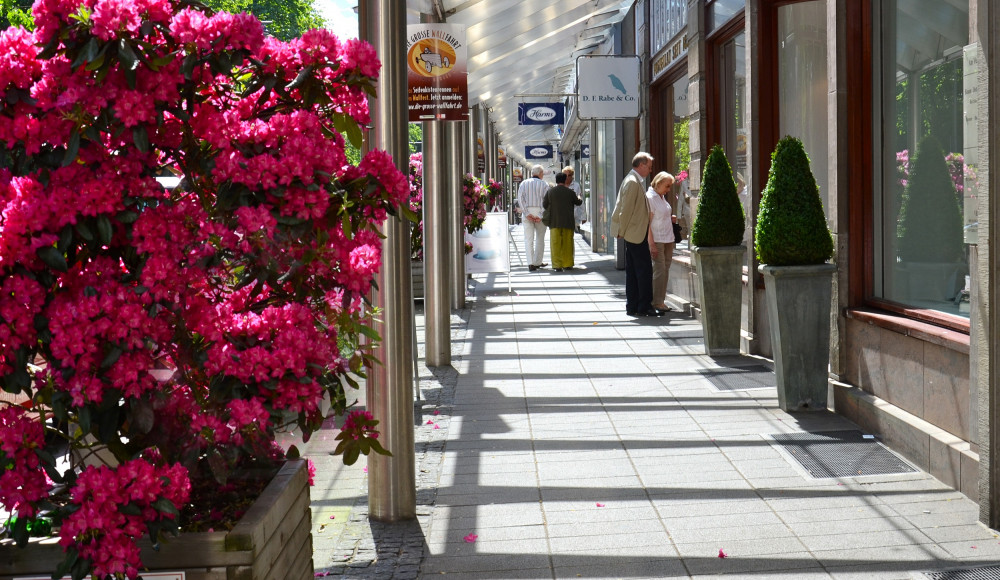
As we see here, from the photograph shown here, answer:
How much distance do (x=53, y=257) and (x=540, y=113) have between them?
26.9 metres

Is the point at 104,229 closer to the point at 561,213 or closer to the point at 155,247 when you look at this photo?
the point at 155,247

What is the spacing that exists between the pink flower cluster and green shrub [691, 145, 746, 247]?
7396mm

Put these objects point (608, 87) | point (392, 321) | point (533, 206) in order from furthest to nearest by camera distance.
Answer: point (533, 206)
point (608, 87)
point (392, 321)

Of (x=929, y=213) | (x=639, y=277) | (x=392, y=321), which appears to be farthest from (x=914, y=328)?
(x=639, y=277)

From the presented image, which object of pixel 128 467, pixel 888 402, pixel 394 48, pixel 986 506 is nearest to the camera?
pixel 128 467

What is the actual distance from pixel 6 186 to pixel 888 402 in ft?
16.8

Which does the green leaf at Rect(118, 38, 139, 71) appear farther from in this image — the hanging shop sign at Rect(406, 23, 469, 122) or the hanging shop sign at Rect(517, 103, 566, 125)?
the hanging shop sign at Rect(517, 103, 566, 125)

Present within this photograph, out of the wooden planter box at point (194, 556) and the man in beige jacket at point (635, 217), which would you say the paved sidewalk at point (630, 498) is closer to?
the wooden planter box at point (194, 556)

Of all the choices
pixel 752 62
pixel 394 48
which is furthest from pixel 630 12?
pixel 394 48

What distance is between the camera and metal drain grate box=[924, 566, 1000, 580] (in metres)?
3.96

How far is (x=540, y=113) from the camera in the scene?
2880 cm

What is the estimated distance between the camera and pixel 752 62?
952 cm

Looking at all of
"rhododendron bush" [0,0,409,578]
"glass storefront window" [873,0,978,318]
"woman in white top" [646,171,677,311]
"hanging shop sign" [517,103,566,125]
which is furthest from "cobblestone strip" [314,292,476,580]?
"hanging shop sign" [517,103,566,125]

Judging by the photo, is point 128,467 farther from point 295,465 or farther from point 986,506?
point 986,506
